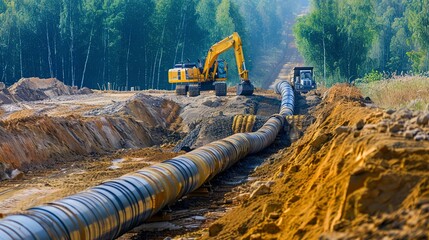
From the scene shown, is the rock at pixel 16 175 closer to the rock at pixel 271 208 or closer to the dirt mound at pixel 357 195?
the dirt mound at pixel 357 195

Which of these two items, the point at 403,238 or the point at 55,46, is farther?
the point at 55,46

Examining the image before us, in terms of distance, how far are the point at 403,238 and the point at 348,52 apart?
187 ft

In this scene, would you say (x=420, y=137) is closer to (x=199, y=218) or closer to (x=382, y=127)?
(x=382, y=127)

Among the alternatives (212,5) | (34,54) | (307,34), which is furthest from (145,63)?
(212,5)

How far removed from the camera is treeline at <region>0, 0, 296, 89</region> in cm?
6125

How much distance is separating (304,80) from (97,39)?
22.2 m

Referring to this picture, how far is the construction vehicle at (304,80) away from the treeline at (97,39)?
62.3ft

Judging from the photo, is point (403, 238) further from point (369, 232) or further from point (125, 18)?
point (125, 18)

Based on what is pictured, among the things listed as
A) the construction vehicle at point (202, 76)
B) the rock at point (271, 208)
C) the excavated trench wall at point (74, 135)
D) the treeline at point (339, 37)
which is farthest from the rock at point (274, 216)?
the treeline at point (339, 37)

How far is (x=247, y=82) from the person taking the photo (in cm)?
3828

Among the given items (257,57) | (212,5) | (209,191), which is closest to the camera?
(209,191)

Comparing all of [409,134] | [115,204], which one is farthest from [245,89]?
[409,134]

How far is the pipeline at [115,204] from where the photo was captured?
8.27 metres

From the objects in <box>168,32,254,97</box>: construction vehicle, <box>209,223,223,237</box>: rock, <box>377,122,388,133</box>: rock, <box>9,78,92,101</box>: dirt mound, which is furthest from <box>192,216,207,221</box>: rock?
<box>9,78,92,101</box>: dirt mound
